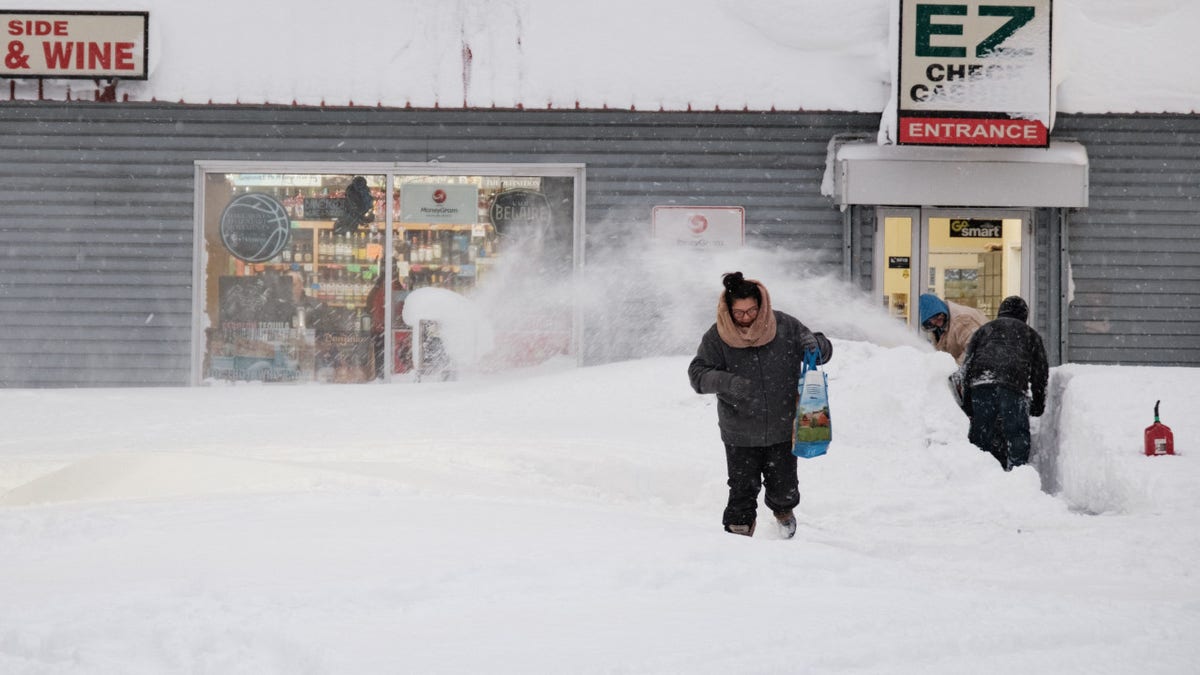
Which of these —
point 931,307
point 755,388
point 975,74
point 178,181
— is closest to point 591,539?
point 755,388

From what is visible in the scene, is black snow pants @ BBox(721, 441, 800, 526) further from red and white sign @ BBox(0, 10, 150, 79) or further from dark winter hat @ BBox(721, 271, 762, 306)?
red and white sign @ BBox(0, 10, 150, 79)

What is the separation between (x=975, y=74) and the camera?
41.3 feet

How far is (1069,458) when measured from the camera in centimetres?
948

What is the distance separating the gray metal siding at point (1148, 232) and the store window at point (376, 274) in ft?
19.2

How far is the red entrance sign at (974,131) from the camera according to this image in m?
12.6

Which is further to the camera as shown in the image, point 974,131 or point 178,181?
point 178,181

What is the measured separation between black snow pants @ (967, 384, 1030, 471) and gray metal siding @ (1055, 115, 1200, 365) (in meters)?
4.45

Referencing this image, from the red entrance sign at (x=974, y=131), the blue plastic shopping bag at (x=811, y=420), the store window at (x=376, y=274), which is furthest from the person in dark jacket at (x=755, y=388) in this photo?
the store window at (x=376, y=274)

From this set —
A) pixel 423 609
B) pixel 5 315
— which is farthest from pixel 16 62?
pixel 423 609

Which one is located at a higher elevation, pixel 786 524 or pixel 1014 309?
pixel 1014 309

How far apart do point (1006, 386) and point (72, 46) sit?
32.5 ft

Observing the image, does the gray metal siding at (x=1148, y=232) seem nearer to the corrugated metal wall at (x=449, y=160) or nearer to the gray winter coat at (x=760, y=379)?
the corrugated metal wall at (x=449, y=160)

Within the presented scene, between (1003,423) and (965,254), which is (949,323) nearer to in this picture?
(1003,423)

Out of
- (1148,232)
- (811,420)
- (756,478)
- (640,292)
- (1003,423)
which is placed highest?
(1148,232)
